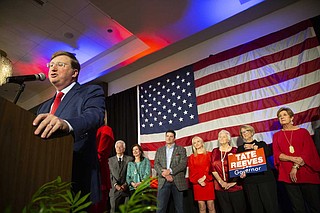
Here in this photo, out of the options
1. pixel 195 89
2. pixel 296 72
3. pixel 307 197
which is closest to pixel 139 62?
pixel 195 89

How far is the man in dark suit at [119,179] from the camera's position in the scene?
14.1 ft

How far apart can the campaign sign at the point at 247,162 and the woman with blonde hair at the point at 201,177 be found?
0.58 metres

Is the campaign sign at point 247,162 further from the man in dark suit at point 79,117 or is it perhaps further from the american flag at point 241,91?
the man in dark suit at point 79,117

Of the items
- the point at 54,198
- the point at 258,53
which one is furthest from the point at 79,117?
the point at 258,53

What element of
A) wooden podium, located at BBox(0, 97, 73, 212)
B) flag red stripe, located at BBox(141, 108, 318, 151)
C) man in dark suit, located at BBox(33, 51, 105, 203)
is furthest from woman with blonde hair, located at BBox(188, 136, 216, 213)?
wooden podium, located at BBox(0, 97, 73, 212)

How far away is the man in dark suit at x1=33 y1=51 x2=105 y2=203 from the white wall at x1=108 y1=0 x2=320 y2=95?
3.95 metres

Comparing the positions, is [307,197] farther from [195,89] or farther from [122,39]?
[122,39]

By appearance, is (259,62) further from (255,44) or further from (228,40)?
(228,40)

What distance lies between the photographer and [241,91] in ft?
13.5

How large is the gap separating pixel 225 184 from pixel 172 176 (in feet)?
2.63

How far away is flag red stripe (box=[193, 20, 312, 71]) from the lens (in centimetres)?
379

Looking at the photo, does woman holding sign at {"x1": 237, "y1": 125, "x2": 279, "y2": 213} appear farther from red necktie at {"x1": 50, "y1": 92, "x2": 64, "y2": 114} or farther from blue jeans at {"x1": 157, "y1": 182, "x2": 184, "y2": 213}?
red necktie at {"x1": 50, "y1": 92, "x2": 64, "y2": 114}

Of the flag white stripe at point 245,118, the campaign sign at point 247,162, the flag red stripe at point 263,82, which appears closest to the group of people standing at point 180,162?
the campaign sign at point 247,162

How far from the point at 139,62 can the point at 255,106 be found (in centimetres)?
276
